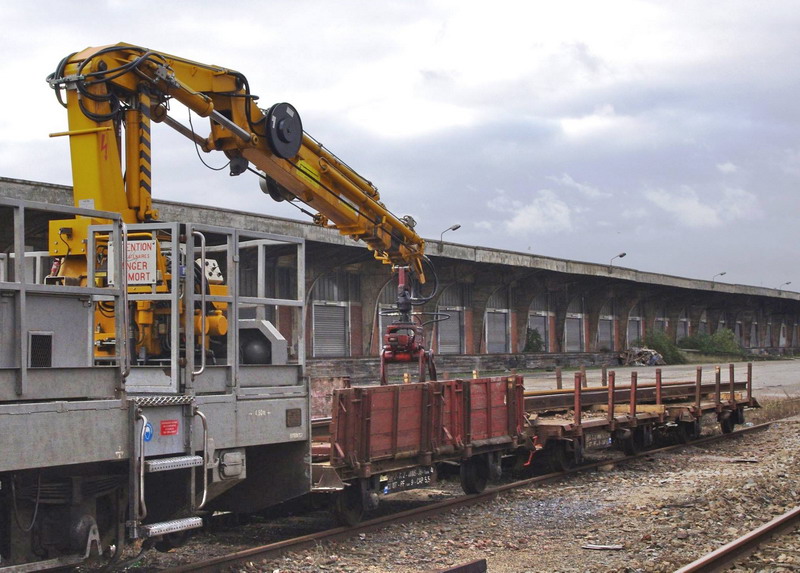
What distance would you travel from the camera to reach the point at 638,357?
50875 mm

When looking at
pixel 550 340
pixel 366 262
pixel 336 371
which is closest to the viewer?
pixel 336 371

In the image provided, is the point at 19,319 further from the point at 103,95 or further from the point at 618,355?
the point at 618,355

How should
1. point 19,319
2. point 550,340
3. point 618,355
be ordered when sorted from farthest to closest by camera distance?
point 618,355, point 550,340, point 19,319

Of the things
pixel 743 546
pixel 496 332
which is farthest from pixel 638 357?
pixel 743 546

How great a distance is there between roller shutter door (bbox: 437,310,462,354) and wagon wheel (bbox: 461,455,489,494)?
26.2m

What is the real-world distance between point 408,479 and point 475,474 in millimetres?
1799

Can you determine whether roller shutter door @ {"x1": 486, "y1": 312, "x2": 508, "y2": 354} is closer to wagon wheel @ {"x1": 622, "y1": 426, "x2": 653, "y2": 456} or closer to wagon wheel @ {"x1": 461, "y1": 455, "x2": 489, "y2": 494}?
wagon wheel @ {"x1": 622, "y1": 426, "x2": 653, "y2": 456}

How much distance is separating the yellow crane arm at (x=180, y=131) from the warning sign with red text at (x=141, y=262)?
92 cm

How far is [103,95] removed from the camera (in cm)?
894

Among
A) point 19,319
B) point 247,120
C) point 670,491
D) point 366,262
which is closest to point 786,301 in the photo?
point 366,262

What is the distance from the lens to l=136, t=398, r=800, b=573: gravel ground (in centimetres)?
915

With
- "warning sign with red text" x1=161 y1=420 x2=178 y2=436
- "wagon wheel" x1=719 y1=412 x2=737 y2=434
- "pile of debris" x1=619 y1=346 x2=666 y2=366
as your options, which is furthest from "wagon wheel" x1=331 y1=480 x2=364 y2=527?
"pile of debris" x1=619 y1=346 x2=666 y2=366

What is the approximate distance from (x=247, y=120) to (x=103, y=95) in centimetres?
269

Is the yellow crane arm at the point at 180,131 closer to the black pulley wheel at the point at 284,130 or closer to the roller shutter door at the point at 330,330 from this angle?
the black pulley wheel at the point at 284,130
